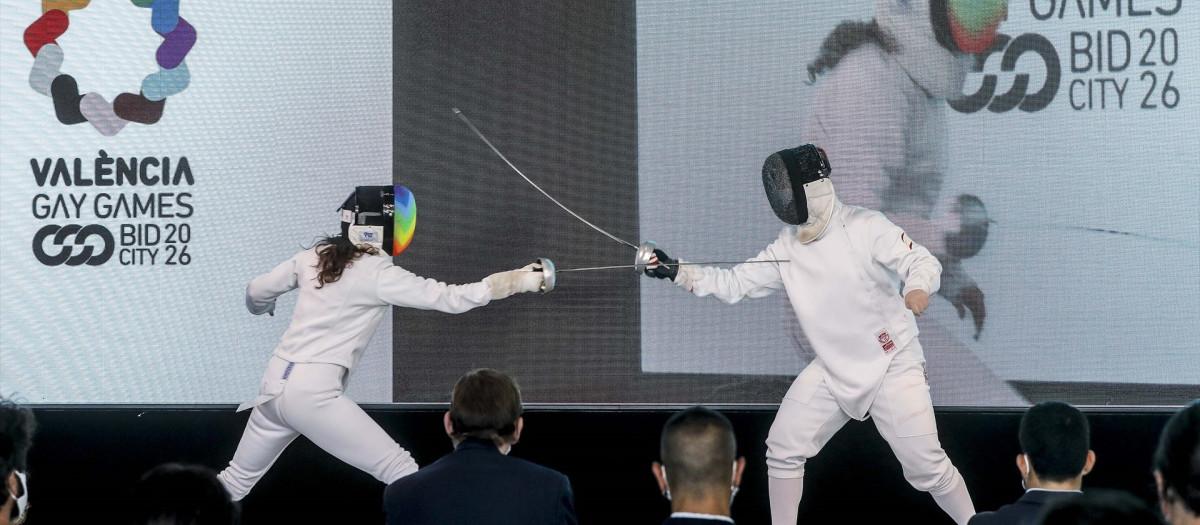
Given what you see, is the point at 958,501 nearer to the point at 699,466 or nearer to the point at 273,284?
the point at 699,466

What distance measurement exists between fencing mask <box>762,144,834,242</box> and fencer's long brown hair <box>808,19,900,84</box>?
0.81 metres

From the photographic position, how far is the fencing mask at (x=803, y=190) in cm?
336

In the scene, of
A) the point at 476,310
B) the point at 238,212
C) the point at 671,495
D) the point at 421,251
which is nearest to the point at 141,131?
the point at 238,212

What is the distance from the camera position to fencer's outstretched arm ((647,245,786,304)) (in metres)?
3.54

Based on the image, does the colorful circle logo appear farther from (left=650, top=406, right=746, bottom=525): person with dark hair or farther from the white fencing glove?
(left=650, top=406, right=746, bottom=525): person with dark hair

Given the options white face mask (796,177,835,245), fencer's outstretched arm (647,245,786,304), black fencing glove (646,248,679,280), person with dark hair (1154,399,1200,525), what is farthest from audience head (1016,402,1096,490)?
black fencing glove (646,248,679,280)

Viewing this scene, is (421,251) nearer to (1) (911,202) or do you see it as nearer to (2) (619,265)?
(2) (619,265)

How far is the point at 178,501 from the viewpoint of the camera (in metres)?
1.44

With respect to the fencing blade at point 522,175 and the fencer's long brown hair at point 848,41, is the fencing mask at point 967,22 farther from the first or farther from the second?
the fencing blade at point 522,175

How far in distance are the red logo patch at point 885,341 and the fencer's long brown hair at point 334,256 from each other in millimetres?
1727

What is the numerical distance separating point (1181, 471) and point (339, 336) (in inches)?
99.7

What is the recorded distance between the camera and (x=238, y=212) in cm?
436

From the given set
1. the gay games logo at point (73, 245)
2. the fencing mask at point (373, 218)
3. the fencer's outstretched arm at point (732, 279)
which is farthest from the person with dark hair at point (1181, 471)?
the gay games logo at point (73, 245)

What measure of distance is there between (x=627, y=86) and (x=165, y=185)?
80.2 inches
